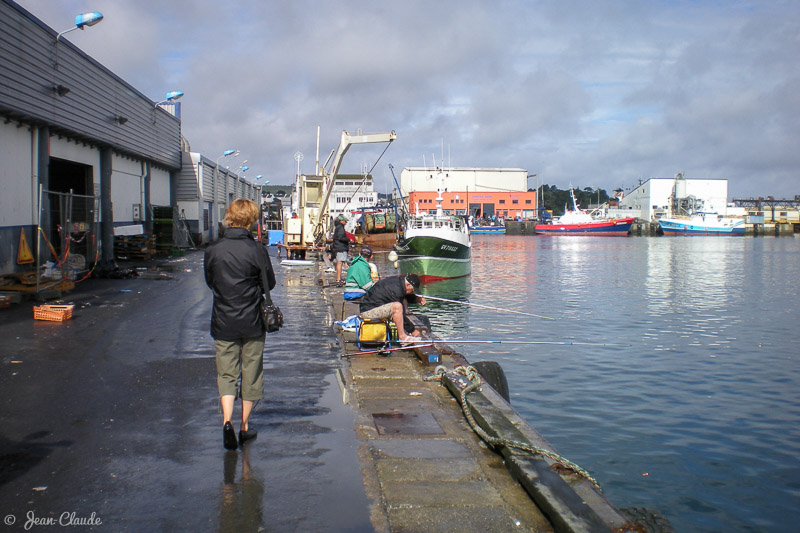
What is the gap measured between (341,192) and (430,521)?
84473 mm

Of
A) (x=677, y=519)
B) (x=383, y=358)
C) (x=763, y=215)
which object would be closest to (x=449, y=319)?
(x=383, y=358)

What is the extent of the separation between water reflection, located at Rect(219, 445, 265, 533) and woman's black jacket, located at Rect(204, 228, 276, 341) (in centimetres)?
99

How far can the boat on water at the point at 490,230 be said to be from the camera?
351 feet

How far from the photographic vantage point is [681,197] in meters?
106

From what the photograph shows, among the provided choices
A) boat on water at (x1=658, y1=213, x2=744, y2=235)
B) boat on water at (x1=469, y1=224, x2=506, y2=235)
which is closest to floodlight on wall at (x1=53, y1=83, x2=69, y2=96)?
boat on water at (x1=469, y1=224, x2=506, y2=235)

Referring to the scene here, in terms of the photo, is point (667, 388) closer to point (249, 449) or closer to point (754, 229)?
point (249, 449)

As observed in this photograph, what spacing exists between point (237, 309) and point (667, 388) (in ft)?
27.4

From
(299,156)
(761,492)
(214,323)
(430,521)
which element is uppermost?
(299,156)

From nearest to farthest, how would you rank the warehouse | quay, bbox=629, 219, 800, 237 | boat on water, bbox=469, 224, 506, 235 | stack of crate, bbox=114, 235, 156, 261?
the warehouse → stack of crate, bbox=114, 235, 156, 261 → quay, bbox=629, 219, 800, 237 → boat on water, bbox=469, 224, 506, 235

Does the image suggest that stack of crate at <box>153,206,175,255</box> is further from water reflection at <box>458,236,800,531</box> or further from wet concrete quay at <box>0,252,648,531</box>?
wet concrete quay at <box>0,252,648,531</box>

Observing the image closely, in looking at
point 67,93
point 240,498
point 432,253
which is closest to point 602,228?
point 432,253

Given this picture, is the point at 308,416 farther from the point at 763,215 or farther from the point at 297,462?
the point at 763,215

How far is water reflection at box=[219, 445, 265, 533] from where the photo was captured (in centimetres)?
397

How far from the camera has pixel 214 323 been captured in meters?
5.24
